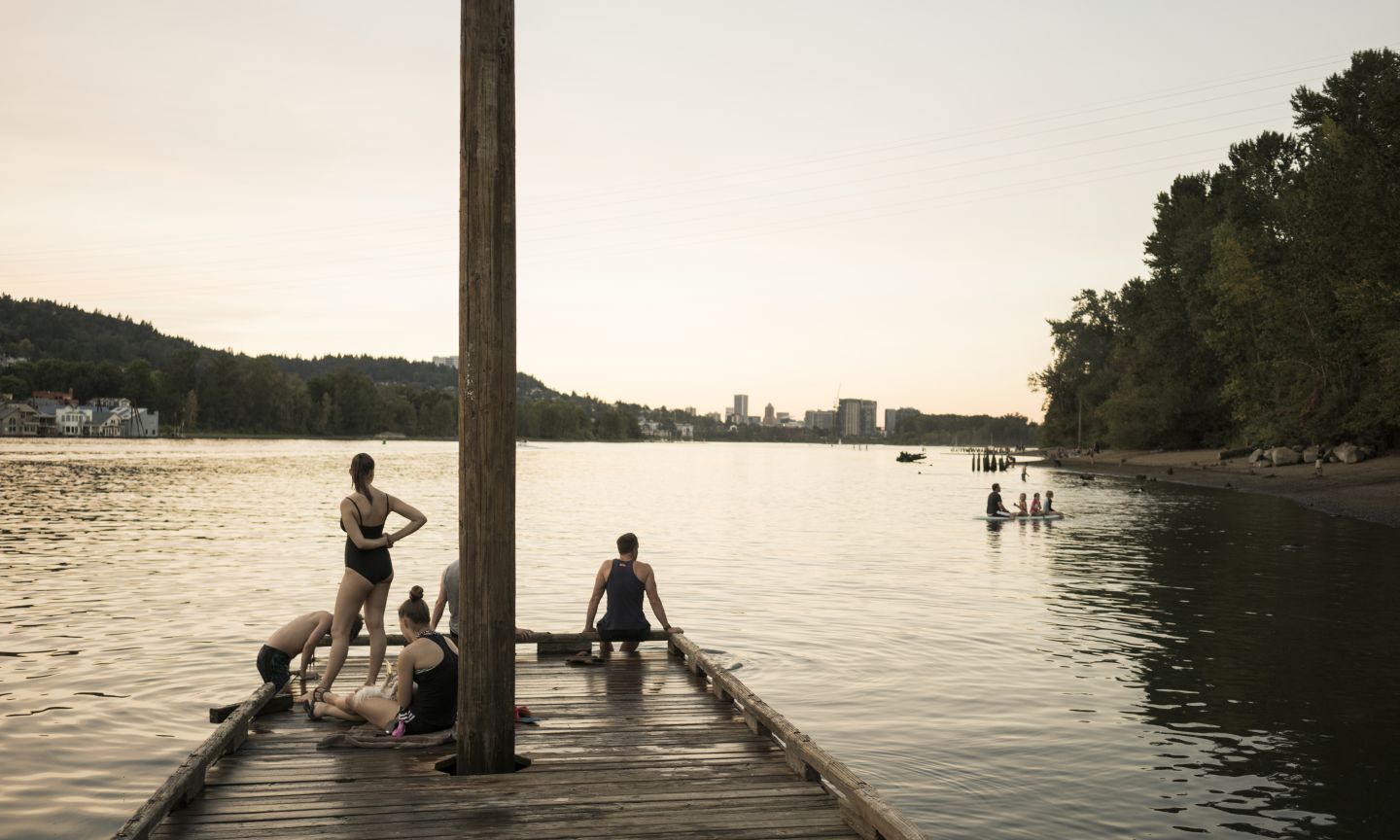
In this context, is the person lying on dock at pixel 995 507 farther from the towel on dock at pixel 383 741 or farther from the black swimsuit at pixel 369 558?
the towel on dock at pixel 383 741

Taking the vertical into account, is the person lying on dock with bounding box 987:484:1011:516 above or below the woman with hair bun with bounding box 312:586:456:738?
below

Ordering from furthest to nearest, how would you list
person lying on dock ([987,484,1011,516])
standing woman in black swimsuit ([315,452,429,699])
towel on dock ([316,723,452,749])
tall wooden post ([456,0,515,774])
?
person lying on dock ([987,484,1011,516])
standing woman in black swimsuit ([315,452,429,699])
towel on dock ([316,723,452,749])
tall wooden post ([456,0,515,774])

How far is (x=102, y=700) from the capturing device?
13.3 metres

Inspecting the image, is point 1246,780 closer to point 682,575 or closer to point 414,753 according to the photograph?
point 414,753

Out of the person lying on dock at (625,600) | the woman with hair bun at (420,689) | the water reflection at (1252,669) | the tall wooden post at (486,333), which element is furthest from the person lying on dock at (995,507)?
the tall wooden post at (486,333)

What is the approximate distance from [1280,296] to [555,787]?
73.4 m

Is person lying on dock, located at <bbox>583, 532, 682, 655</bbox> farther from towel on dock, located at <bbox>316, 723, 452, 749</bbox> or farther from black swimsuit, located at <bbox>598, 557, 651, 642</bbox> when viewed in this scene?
towel on dock, located at <bbox>316, 723, 452, 749</bbox>

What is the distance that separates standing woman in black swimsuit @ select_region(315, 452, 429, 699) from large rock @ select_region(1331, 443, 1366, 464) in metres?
69.3

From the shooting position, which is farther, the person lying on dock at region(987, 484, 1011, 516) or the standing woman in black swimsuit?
the person lying on dock at region(987, 484, 1011, 516)

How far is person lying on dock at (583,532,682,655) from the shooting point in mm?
12828

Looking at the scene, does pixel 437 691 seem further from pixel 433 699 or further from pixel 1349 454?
Result: pixel 1349 454

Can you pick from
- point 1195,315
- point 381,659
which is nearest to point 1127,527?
point 381,659

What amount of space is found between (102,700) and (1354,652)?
18.1 meters

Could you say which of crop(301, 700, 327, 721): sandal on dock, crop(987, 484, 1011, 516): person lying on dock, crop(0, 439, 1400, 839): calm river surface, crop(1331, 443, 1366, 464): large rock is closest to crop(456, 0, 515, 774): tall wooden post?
crop(301, 700, 327, 721): sandal on dock
